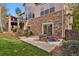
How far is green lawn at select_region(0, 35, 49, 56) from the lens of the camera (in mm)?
2805

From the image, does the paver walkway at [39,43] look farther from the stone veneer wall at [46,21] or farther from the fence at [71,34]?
the fence at [71,34]

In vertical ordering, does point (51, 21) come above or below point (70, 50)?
above

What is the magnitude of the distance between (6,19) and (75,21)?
2.94 ft

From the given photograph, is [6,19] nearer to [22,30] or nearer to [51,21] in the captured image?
[22,30]

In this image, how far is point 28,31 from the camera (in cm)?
286

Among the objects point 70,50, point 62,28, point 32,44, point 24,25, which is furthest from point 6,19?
point 70,50

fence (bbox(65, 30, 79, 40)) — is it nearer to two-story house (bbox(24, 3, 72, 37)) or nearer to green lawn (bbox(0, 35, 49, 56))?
two-story house (bbox(24, 3, 72, 37))

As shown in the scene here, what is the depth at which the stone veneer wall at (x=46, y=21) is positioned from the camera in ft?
9.19

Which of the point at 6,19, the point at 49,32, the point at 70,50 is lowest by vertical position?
the point at 70,50

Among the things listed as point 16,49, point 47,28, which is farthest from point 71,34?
point 16,49

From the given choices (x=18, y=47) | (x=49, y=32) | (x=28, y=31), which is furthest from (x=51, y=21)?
(x=18, y=47)

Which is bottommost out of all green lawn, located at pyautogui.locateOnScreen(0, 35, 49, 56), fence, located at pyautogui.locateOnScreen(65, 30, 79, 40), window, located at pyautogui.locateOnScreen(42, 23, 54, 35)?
green lawn, located at pyautogui.locateOnScreen(0, 35, 49, 56)

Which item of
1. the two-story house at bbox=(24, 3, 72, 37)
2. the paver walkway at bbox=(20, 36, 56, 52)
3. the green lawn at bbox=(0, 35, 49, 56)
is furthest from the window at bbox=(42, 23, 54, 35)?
the green lawn at bbox=(0, 35, 49, 56)

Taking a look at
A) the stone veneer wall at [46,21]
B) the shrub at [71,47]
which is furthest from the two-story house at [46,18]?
the shrub at [71,47]
